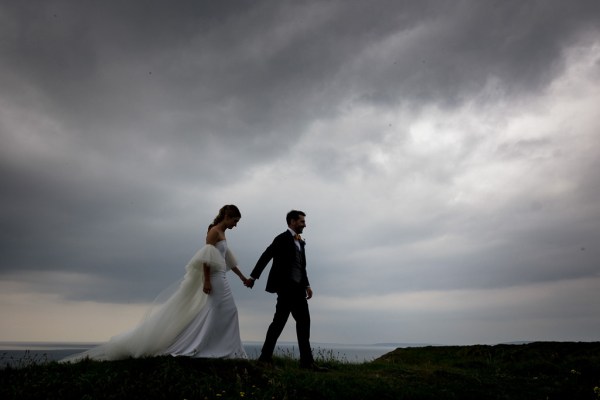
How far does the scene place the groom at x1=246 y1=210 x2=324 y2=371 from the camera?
1013 cm

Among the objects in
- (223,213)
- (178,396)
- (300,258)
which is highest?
(223,213)

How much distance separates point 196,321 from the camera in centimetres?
938

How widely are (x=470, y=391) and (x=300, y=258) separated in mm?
4487

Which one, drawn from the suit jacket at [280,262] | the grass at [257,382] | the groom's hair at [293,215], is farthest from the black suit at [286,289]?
the grass at [257,382]

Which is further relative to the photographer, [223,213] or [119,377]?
[223,213]

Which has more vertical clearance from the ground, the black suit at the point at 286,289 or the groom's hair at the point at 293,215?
the groom's hair at the point at 293,215

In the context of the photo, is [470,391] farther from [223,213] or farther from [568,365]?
[223,213]

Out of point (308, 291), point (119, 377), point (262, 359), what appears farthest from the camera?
point (308, 291)

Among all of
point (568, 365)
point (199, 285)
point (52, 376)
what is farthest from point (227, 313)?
point (568, 365)

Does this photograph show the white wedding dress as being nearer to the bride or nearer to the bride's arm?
the bride

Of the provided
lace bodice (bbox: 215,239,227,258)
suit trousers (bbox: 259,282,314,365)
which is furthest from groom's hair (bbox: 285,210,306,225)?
lace bodice (bbox: 215,239,227,258)

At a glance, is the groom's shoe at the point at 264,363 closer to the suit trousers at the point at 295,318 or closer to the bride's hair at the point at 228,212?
the suit trousers at the point at 295,318

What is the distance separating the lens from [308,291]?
10672mm

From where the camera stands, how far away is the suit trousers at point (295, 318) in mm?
10078
